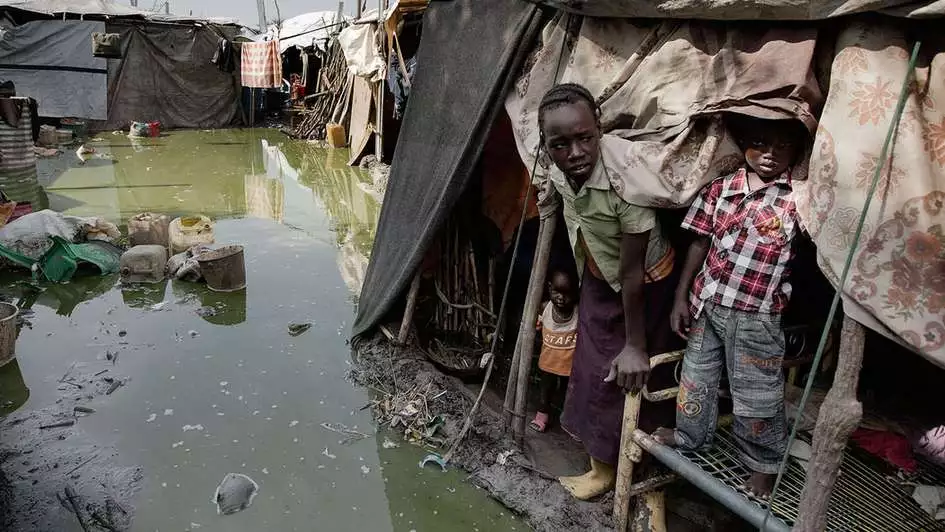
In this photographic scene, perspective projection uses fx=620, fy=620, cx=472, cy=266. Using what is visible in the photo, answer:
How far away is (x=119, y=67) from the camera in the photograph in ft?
54.7

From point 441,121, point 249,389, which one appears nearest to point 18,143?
point 249,389

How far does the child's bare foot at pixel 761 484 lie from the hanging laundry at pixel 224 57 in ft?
61.2

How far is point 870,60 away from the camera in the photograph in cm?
195

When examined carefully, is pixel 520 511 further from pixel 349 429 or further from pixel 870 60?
pixel 870 60

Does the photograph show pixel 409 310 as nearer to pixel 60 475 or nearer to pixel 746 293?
pixel 60 475

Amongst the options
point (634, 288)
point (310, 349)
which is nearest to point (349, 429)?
point (310, 349)

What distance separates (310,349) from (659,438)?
318 cm

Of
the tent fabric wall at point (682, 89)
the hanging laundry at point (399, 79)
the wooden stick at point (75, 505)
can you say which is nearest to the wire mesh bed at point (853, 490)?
the tent fabric wall at point (682, 89)

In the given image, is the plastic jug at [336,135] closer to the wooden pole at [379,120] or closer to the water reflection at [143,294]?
the wooden pole at [379,120]

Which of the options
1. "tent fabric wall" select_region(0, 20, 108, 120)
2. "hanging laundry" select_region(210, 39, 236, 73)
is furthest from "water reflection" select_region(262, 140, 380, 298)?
"tent fabric wall" select_region(0, 20, 108, 120)

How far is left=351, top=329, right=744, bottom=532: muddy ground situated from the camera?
3.12 m

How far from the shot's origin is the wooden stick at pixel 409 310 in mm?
4602

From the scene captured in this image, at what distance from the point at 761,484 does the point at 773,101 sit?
148cm

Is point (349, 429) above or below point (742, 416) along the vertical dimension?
below
